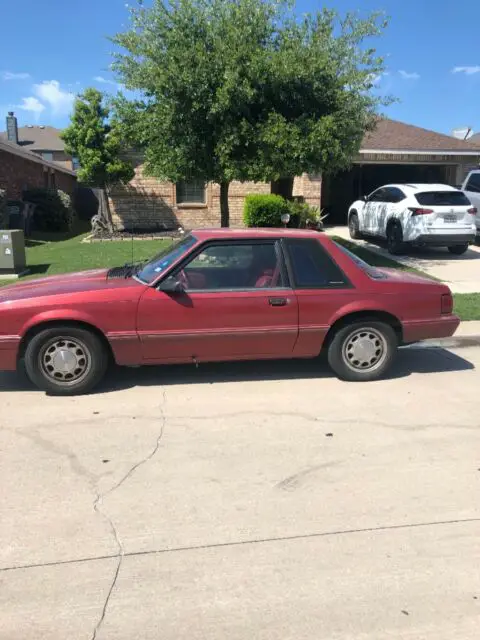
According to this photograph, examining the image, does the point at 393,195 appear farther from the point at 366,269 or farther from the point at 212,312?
the point at 212,312

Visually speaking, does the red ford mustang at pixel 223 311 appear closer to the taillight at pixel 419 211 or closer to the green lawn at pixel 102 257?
the green lawn at pixel 102 257

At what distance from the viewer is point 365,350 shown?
5.57m

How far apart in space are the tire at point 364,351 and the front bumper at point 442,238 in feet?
28.7

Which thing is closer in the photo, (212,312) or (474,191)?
(212,312)

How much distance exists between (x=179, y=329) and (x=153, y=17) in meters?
8.76

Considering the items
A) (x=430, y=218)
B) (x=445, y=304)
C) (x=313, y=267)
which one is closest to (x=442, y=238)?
(x=430, y=218)

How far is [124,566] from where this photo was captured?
111 inches

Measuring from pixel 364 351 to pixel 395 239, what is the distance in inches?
377

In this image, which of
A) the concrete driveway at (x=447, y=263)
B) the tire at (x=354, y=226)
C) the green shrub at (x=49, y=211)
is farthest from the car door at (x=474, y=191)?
the green shrub at (x=49, y=211)

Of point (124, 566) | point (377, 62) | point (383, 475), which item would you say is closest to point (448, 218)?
point (377, 62)

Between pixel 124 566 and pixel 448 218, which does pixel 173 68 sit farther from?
pixel 124 566

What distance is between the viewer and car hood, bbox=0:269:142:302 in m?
5.12

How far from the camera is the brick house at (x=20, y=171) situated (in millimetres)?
22062

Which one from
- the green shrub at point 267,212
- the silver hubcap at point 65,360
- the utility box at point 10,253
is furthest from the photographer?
the green shrub at point 267,212
